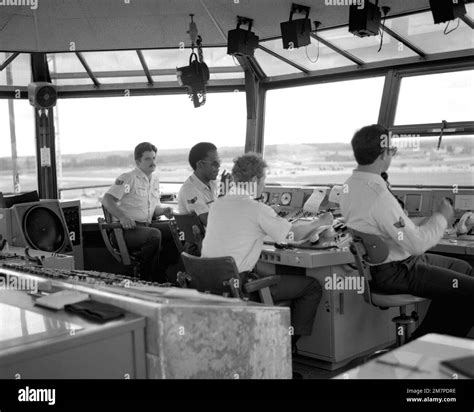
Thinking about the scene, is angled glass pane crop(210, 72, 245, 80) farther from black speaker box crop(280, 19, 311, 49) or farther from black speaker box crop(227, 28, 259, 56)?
black speaker box crop(280, 19, 311, 49)

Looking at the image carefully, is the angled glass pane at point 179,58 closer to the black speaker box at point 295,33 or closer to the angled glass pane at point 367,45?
the angled glass pane at point 367,45

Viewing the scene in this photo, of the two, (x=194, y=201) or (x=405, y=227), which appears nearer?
(x=405, y=227)

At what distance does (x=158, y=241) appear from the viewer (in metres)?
4.93

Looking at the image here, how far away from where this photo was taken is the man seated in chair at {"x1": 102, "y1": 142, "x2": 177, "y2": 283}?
16.0ft

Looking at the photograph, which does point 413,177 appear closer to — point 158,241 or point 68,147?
point 158,241

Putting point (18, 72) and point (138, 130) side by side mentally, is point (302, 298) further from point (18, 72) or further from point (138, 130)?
point (18, 72)

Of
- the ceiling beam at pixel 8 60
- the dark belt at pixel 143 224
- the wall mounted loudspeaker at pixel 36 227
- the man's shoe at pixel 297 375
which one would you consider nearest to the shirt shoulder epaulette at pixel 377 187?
the man's shoe at pixel 297 375

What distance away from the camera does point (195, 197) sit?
417 centimetres

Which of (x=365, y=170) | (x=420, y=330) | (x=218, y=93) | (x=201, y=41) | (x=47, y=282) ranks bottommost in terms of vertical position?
(x=420, y=330)

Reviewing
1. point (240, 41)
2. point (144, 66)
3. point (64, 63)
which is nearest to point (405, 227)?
point (240, 41)

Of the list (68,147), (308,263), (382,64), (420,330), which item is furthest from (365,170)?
(68,147)

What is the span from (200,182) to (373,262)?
175 cm

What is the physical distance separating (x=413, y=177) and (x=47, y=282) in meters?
3.63

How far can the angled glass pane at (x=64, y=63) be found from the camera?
234 inches
